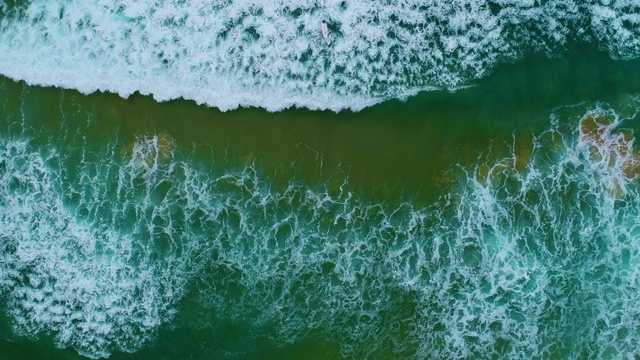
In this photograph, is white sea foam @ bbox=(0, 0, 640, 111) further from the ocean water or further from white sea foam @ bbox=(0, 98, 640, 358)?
white sea foam @ bbox=(0, 98, 640, 358)

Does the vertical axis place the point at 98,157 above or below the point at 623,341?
above

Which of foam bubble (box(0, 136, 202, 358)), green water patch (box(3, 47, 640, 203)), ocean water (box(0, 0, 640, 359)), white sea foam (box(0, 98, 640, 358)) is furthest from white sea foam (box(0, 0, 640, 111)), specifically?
foam bubble (box(0, 136, 202, 358))

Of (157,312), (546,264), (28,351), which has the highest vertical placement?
(546,264)

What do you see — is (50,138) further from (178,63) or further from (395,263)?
(395,263)

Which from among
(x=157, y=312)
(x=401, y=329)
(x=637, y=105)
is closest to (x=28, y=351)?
(x=157, y=312)

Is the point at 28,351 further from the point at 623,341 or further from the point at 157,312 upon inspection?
the point at 623,341
